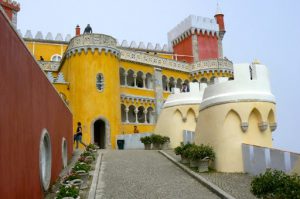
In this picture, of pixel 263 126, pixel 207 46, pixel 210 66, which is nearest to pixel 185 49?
pixel 207 46

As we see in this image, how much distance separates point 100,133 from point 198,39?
21090mm

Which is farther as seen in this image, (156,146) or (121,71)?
(121,71)

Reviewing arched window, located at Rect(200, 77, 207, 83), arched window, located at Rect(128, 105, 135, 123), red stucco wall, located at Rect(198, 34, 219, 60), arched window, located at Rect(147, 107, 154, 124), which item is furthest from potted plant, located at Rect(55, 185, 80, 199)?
red stucco wall, located at Rect(198, 34, 219, 60)

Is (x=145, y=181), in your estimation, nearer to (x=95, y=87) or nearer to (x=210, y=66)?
(x=95, y=87)

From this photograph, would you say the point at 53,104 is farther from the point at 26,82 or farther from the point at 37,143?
the point at 26,82

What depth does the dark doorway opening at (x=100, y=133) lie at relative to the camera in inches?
1309

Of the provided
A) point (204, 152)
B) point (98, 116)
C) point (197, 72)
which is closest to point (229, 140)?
point (204, 152)

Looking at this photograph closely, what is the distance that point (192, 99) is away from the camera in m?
26.4

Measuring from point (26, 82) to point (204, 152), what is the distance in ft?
28.3

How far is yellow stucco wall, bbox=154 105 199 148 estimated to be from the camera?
26.5 meters

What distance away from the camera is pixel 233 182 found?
14.0m

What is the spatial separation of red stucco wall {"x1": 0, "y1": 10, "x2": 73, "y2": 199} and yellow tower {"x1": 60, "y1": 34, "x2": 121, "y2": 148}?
759 inches

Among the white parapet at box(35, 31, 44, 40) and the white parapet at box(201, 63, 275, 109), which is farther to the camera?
the white parapet at box(35, 31, 44, 40)

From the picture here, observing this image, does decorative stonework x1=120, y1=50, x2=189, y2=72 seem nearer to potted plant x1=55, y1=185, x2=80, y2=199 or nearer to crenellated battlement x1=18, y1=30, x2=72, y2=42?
crenellated battlement x1=18, y1=30, x2=72, y2=42
